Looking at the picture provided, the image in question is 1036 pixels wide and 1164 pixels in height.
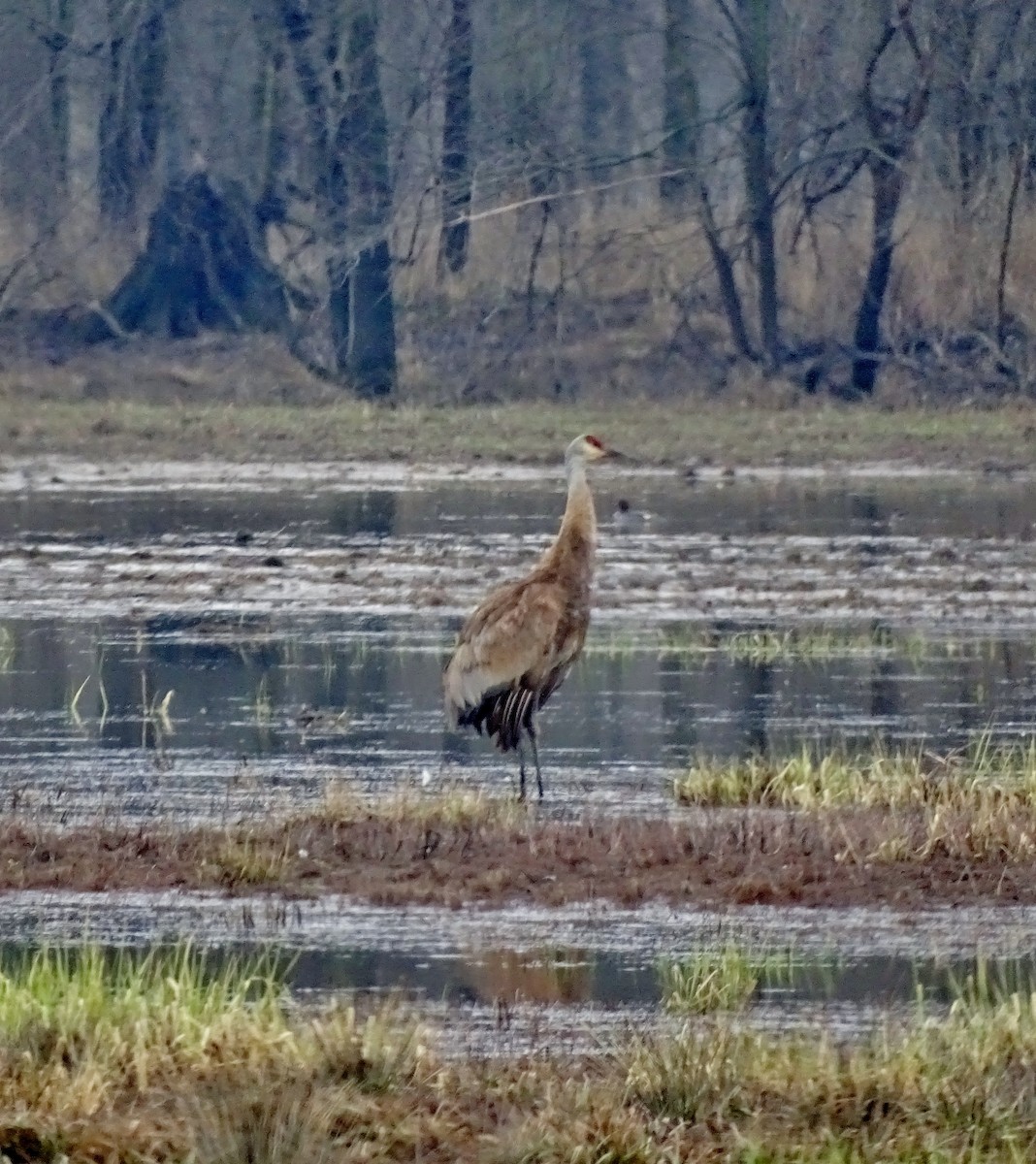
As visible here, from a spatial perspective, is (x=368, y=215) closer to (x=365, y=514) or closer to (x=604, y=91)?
(x=604, y=91)

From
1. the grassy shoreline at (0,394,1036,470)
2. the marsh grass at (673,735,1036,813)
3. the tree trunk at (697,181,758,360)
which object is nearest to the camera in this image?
the marsh grass at (673,735,1036,813)

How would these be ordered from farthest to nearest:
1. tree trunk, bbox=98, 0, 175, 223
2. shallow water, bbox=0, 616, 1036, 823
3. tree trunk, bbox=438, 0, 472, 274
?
1. tree trunk, bbox=98, 0, 175, 223
2. tree trunk, bbox=438, 0, 472, 274
3. shallow water, bbox=0, 616, 1036, 823

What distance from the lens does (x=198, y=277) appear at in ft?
99.3

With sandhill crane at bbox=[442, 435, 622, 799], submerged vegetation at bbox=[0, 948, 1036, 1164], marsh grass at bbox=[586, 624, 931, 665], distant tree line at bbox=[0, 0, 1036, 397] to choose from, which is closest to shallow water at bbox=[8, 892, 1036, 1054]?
submerged vegetation at bbox=[0, 948, 1036, 1164]

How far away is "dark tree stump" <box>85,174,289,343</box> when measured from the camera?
2988cm

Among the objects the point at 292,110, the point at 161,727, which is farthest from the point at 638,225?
the point at 161,727

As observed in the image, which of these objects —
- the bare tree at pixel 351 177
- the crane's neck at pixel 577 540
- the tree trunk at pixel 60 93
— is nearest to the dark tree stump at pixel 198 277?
the bare tree at pixel 351 177

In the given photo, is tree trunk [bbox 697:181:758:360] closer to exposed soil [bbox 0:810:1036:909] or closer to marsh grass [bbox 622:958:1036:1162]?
exposed soil [bbox 0:810:1036:909]

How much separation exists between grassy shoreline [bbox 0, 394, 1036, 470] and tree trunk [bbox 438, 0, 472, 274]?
420 centimetres

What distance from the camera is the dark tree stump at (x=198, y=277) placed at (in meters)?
29.9

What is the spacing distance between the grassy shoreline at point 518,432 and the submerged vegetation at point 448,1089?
16.7 meters

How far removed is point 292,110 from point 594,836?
79.2 feet

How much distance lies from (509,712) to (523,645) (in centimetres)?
25

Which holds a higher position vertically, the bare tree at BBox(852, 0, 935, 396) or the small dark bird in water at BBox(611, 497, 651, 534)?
the bare tree at BBox(852, 0, 935, 396)
